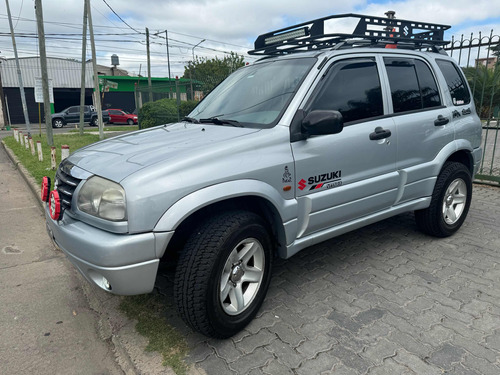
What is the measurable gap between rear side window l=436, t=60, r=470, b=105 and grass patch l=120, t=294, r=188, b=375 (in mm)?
3596

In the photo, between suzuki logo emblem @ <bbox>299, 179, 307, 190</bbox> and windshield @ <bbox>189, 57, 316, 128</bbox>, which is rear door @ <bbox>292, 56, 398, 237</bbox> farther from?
windshield @ <bbox>189, 57, 316, 128</bbox>

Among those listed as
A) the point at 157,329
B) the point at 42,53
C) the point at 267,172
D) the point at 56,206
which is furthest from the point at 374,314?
the point at 42,53

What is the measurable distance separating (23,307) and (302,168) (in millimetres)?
2534

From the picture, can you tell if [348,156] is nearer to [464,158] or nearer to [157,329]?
[157,329]

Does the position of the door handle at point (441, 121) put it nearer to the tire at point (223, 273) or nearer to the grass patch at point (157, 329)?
the tire at point (223, 273)

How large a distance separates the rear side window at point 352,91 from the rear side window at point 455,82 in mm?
1189

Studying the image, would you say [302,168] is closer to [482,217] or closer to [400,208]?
[400,208]

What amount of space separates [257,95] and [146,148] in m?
1.09

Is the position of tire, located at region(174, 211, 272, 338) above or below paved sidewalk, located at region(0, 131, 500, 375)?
above

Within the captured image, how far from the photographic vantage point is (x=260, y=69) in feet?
11.7

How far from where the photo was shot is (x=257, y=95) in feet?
10.6

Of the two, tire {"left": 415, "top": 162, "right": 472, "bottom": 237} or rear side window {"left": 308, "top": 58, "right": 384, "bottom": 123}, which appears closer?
rear side window {"left": 308, "top": 58, "right": 384, "bottom": 123}

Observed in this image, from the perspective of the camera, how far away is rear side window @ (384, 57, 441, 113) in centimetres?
354

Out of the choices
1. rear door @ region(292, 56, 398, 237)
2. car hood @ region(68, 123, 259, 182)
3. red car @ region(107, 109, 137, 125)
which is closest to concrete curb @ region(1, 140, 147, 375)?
car hood @ region(68, 123, 259, 182)
